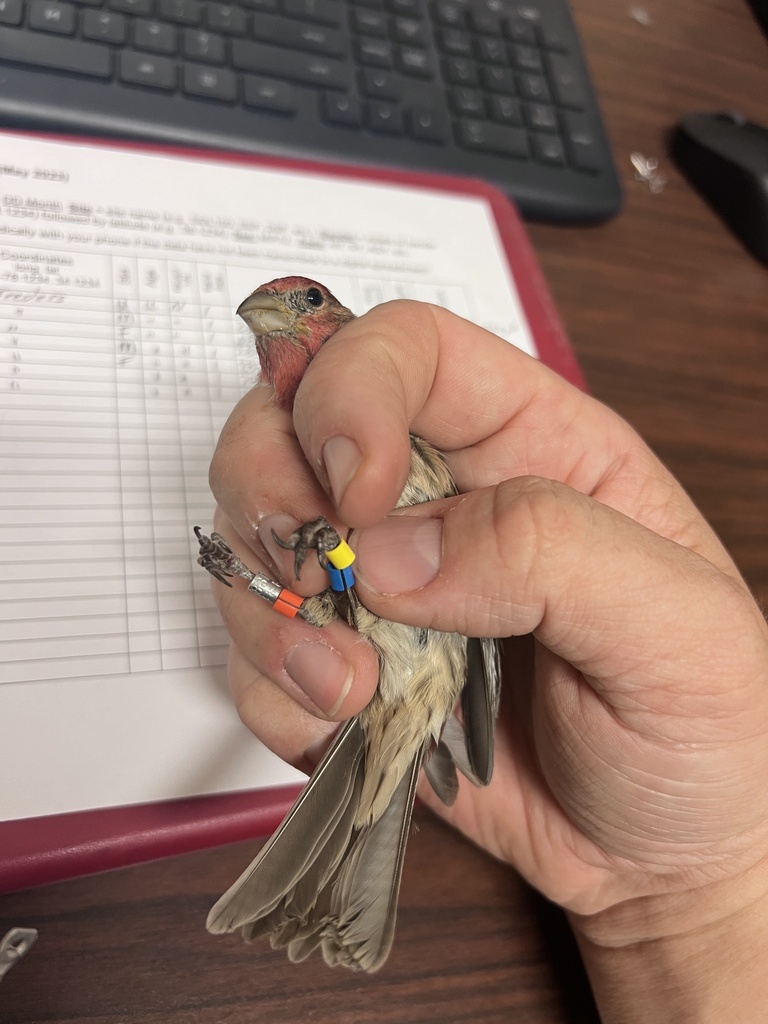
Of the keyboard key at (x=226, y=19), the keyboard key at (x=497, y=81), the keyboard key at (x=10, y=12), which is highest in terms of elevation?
the keyboard key at (x=497, y=81)

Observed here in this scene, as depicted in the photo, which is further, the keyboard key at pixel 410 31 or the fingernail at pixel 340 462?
the keyboard key at pixel 410 31

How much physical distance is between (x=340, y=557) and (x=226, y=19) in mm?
920

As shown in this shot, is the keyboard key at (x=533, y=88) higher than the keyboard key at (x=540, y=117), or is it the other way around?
the keyboard key at (x=533, y=88)

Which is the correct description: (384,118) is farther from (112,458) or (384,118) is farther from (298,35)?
(112,458)

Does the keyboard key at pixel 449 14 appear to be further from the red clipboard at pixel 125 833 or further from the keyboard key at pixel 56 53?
the red clipboard at pixel 125 833

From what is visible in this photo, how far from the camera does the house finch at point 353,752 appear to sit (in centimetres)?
53

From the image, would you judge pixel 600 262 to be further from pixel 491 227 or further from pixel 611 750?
pixel 611 750

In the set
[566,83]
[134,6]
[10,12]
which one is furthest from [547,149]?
[10,12]

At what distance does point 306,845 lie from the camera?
0.54 m

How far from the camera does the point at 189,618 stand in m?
0.68

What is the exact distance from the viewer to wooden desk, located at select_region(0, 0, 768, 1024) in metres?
0.56

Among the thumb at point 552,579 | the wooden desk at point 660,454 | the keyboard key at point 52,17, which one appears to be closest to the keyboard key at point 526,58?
the wooden desk at point 660,454

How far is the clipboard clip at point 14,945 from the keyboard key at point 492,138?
1133 mm

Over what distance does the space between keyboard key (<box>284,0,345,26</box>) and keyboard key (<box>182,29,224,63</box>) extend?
0.15 m
